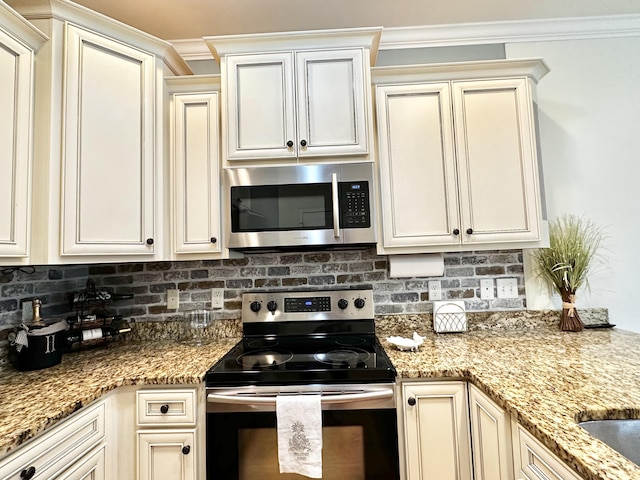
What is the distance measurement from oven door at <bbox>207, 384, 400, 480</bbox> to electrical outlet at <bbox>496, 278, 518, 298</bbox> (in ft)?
3.47

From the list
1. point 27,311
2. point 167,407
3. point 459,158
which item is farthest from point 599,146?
point 27,311

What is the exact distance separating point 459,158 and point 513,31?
3.37 feet

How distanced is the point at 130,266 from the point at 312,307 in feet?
3.75

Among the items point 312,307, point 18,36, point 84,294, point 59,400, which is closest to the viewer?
point 59,400

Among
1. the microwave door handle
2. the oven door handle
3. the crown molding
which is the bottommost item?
A: the oven door handle

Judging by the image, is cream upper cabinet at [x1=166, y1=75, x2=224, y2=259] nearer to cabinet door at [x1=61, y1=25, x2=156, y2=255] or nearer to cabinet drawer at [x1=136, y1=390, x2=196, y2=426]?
cabinet door at [x1=61, y1=25, x2=156, y2=255]

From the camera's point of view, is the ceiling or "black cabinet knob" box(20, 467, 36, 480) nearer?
"black cabinet knob" box(20, 467, 36, 480)

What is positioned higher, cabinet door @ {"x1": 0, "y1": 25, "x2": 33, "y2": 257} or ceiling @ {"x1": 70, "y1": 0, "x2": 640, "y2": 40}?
ceiling @ {"x1": 70, "y1": 0, "x2": 640, "y2": 40}

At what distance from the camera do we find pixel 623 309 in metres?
2.00

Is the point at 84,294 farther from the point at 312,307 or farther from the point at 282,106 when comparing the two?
the point at 282,106

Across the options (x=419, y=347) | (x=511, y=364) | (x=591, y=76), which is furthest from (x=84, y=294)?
(x=591, y=76)

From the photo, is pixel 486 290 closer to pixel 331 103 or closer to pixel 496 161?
pixel 496 161

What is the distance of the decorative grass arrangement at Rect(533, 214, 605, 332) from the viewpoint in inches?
74.2

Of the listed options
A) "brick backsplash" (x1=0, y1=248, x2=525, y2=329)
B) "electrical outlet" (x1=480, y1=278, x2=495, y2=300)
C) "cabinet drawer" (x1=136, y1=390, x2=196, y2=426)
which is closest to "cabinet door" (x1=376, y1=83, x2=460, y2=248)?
"brick backsplash" (x1=0, y1=248, x2=525, y2=329)
